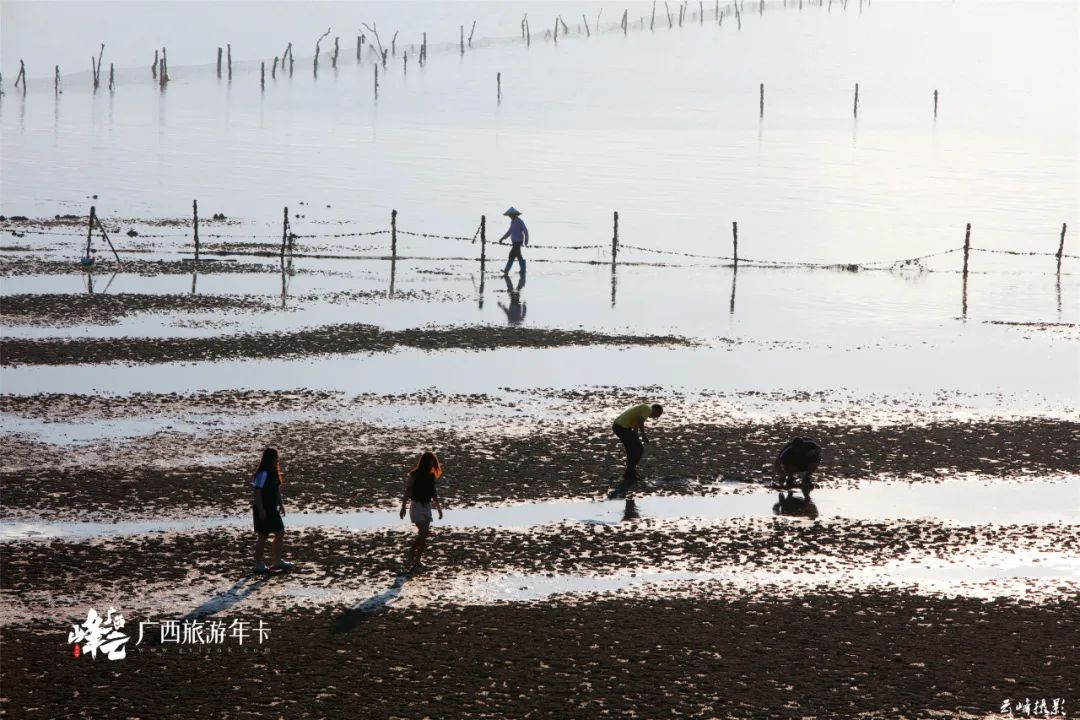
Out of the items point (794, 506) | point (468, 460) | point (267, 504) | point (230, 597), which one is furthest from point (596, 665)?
point (468, 460)

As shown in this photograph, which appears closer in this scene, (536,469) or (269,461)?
(269,461)

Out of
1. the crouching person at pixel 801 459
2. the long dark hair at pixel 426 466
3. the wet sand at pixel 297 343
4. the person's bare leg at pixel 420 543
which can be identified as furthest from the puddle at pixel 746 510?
the wet sand at pixel 297 343

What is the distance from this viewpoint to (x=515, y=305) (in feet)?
131

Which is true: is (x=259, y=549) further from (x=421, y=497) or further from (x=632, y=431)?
(x=632, y=431)

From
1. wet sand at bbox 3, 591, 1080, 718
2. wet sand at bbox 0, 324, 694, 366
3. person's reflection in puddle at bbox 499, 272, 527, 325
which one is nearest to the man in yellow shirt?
wet sand at bbox 3, 591, 1080, 718

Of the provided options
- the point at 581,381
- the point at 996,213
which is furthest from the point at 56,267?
the point at 996,213

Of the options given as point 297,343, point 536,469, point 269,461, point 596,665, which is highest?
point 297,343

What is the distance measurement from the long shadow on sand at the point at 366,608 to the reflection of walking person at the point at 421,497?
1.42 feet

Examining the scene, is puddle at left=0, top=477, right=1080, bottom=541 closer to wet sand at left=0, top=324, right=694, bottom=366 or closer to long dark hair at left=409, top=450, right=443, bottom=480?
long dark hair at left=409, top=450, right=443, bottom=480

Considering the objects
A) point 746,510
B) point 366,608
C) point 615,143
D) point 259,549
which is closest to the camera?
point 366,608

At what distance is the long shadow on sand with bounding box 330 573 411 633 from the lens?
49.1 ft

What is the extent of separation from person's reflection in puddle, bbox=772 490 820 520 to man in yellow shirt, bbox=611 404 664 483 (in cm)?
216

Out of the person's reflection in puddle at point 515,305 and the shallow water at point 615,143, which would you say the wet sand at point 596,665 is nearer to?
the person's reflection in puddle at point 515,305

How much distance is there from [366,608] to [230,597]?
4.89ft
